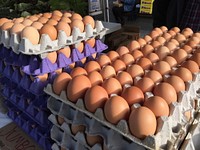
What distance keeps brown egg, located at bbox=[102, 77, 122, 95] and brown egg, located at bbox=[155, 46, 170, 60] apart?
338mm

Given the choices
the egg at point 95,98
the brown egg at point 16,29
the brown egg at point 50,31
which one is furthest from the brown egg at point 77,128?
the brown egg at point 16,29

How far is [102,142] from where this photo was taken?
866 millimetres

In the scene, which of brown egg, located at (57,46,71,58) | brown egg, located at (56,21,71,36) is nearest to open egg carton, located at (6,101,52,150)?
brown egg, located at (57,46,71,58)

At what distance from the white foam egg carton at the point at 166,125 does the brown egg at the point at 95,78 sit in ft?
0.36

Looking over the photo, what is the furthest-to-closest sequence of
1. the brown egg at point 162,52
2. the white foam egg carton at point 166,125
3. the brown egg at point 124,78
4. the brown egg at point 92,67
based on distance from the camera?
the brown egg at point 162,52
the brown egg at point 92,67
the brown egg at point 124,78
the white foam egg carton at point 166,125

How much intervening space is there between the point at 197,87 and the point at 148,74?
0.21 m

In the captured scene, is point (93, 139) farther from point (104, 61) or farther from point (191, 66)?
point (191, 66)

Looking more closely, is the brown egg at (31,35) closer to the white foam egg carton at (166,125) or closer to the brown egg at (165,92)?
the white foam egg carton at (166,125)

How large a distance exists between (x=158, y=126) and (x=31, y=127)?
879 millimetres

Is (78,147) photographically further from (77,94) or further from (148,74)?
(148,74)

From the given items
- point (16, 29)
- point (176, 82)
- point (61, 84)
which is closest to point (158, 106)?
point (176, 82)

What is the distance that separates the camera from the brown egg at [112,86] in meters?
0.85

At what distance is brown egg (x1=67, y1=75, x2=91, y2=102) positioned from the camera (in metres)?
0.85

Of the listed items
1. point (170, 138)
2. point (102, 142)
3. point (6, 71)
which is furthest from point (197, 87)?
point (6, 71)
